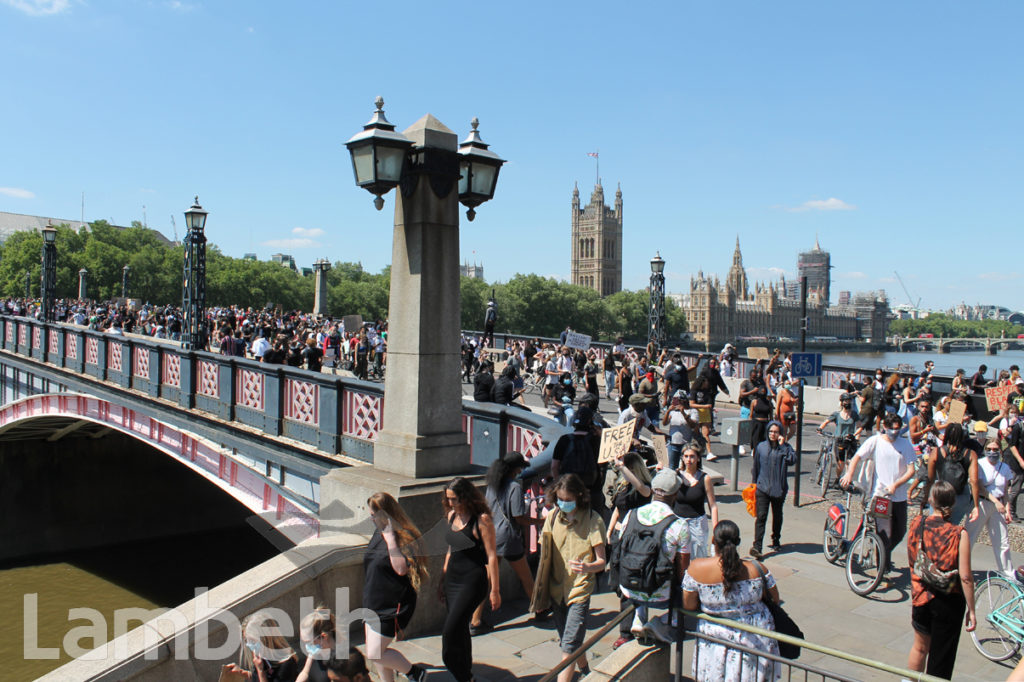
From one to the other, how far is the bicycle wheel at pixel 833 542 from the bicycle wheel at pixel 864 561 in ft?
2.12

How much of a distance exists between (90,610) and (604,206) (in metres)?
167

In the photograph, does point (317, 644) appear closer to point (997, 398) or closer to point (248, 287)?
point (997, 398)

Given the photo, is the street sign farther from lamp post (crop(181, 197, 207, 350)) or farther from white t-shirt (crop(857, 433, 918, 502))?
lamp post (crop(181, 197, 207, 350))

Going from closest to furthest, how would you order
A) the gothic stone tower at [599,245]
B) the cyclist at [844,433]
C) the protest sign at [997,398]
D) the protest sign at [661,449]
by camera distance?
the protest sign at [661,449] → the protest sign at [997,398] → the cyclist at [844,433] → the gothic stone tower at [599,245]

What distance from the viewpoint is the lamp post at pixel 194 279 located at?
1892cm

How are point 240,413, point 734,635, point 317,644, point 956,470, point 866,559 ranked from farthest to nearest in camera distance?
point 240,413
point 866,559
point 956,470
point 734,635
point 317,644

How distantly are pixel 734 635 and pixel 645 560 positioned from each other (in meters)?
0.80

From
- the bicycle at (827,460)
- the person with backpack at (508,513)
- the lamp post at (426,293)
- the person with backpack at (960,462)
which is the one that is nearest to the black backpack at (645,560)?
the person with backpack at (508,513)

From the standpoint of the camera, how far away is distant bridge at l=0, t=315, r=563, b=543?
374 inches

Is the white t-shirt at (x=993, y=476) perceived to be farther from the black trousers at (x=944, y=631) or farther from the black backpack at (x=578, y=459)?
the black backpack at (x=578, y=459)

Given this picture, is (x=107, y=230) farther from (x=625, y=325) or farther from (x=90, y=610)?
(x=90, y=610)

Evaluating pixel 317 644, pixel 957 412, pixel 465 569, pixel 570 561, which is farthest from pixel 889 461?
pixel 317 644

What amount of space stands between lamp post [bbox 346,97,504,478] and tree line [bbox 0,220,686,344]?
2996 inches

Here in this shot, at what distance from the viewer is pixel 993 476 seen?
8250 millimetres
